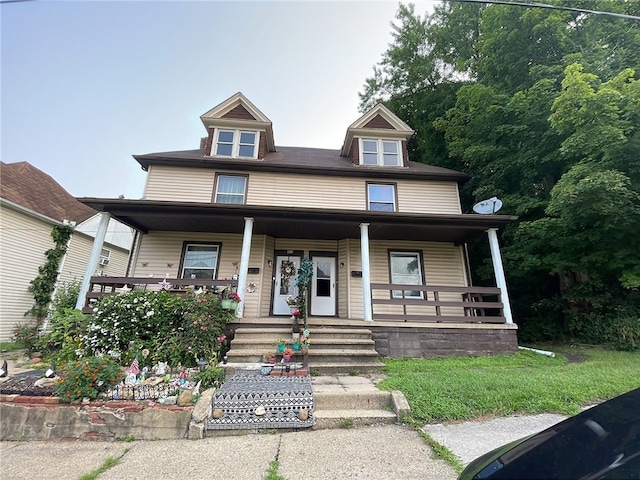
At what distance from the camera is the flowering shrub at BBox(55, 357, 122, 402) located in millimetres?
3432

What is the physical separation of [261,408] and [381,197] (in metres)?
7.98

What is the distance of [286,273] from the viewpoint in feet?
30.0

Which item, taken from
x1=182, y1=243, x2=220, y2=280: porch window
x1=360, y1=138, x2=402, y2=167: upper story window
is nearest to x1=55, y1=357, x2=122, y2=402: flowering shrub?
x1=182, y1=243, x2=220, y2=280: porch window

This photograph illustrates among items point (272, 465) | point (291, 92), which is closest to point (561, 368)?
point (272, 465)

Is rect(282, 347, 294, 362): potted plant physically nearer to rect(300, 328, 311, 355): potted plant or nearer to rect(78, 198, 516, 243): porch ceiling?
rect(300, 328, 311, 355): potted plant

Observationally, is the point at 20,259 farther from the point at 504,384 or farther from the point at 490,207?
the point at 490,207

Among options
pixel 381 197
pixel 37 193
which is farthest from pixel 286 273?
pixel 37 193

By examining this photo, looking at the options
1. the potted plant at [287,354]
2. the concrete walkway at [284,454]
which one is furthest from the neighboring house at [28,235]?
the potted plant at [287,354]

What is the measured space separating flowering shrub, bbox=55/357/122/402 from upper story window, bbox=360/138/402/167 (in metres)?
9.35

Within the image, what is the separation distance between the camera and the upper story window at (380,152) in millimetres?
10508

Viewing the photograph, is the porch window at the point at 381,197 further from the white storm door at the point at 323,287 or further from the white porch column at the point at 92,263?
the white porch column at the point at 92,263

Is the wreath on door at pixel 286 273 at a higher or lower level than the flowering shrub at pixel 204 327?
higher

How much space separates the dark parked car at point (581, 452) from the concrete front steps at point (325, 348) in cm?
387

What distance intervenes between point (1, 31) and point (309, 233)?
8.30 m
